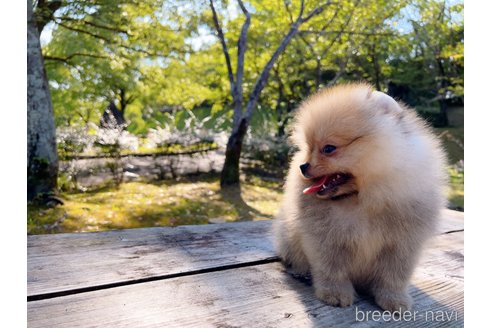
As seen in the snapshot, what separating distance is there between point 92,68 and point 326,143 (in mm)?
6470

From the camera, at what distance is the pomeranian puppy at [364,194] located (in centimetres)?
98

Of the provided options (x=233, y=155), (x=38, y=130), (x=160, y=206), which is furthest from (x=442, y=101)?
(x=38, y=130)

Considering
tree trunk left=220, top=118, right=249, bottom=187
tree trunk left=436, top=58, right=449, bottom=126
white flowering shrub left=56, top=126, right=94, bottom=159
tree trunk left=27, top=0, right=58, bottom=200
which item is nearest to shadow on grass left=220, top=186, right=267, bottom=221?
tree trunk left=220, top=118, right=249, bottom=187

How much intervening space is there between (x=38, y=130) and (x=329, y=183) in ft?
11.8

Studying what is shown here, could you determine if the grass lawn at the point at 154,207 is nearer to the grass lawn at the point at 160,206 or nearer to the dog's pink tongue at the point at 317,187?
the grass lawn at the point at 160,206

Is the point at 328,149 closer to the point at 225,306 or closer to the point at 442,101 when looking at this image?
the point at 225,306

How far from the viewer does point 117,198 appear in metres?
4.79

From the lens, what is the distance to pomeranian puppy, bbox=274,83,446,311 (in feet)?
3.22

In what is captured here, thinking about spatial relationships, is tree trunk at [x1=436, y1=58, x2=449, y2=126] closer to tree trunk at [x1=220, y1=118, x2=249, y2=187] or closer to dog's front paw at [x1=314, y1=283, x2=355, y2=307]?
tree trunk at [x1=220, y1=118, x2=249, y2=187]

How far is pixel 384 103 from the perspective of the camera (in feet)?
3.39

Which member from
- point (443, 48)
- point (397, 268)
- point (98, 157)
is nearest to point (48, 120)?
point (98, 157)

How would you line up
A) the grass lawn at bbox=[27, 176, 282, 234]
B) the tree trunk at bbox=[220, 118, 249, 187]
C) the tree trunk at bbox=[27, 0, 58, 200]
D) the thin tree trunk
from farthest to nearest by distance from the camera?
1. the tree trunk at bbox=[220, 118, 249, 187]
2. the thin tree trunk
3. the grass lawn at bbox=[27, 176, 282, 234]
4. the tree trunk at bbox=[27, 0, 58, 200]

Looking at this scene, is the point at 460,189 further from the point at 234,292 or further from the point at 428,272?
the point at 234,292
